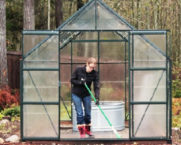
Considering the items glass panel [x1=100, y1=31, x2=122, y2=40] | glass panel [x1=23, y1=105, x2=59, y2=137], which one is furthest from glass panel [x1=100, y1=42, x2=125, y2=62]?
glass panel [x1=23, y1=105, x2=59, y2=137]

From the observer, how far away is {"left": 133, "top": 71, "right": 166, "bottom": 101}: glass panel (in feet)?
31.1

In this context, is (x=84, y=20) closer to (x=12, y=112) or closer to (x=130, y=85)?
(x=130, y=85)

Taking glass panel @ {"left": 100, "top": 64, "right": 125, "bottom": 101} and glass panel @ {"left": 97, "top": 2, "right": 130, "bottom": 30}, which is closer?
glass panel @ {"left": 97, "top": 2, "right": 130, "bottom": 30}

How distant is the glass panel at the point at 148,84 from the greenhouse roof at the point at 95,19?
122cm

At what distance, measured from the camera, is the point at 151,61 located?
9539 mm

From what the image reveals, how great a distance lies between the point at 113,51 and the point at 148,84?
→ 3.04 metres

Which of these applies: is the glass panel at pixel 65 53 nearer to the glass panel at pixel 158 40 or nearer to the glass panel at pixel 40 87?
the glass panel at pixel 40 87

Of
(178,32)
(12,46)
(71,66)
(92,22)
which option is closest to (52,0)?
(12,46)

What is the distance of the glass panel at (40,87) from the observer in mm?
9547

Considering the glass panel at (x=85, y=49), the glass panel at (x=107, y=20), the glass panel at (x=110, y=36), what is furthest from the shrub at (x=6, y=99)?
the glass panel at (x=107, y=20)

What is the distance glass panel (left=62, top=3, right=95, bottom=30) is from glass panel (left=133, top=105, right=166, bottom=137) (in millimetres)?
1963

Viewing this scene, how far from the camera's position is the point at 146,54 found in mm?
9539

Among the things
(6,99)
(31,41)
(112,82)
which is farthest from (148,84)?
(6,99)

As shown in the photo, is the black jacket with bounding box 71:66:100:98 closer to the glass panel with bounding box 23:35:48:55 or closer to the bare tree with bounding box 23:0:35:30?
the glass panel with bounding box 23:35:48:55
